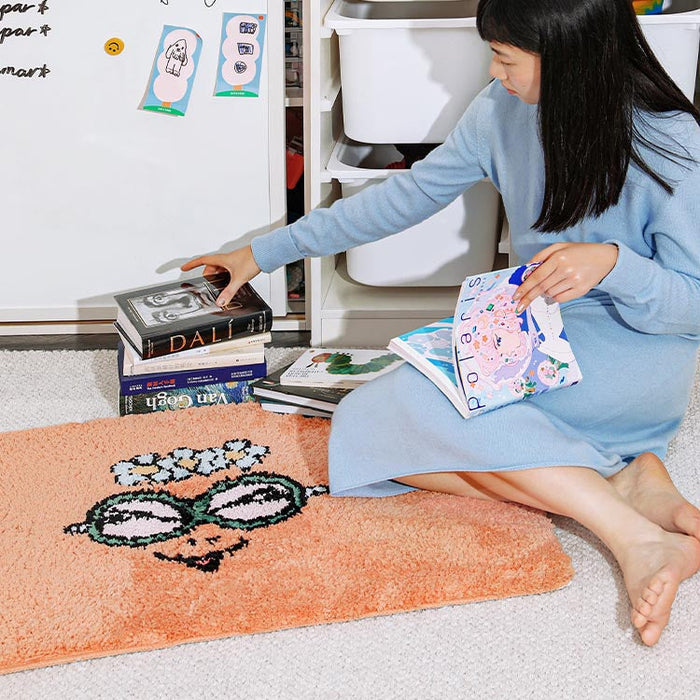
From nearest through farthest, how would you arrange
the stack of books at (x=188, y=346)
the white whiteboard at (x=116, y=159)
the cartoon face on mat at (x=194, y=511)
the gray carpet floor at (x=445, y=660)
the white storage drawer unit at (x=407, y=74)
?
the gray carpet floor at (x=445, y=660) → the cartoon face on mat at (x=194, y=511) → the stack of books at (x=188, y=346) → the white storage drawer unit at (x=407, y=74) → the white whiteboard at (x=116, y=159)

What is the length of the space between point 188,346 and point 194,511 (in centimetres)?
30

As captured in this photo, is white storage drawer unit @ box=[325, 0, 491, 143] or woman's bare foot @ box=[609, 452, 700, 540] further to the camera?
white storage drawer unit @ box=[325, 0, 491, 143]

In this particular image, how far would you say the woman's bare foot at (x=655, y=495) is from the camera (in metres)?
1.26

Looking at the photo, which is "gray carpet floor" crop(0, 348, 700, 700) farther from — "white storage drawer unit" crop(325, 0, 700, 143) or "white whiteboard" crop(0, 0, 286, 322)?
"white whiteboard" crop(0, 0, 286, 322)

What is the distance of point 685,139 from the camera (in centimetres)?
126

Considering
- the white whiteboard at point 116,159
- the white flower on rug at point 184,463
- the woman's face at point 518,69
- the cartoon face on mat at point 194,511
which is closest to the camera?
the woman's face at point 518,69

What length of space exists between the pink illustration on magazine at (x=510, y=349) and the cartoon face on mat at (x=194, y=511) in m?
0.31

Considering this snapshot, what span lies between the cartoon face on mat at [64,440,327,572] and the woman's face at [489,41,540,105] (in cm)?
60

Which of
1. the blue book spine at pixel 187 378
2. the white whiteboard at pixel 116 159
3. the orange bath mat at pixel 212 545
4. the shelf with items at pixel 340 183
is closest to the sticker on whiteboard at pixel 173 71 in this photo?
the white whiteboard at pixel 116 159

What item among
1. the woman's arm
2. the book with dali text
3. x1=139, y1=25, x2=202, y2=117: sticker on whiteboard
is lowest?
the book with dali text

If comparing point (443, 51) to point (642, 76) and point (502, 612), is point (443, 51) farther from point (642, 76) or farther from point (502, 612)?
point (502, 612)

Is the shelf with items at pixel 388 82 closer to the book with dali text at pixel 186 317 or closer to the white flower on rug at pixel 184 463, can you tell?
the book with dali text at pixel 186 317

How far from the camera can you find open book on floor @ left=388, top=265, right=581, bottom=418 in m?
1.27

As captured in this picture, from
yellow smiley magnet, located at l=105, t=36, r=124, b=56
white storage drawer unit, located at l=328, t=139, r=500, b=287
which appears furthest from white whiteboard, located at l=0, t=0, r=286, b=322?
white storage drawer unit, located at l=328, t=139, r=500, b=287
